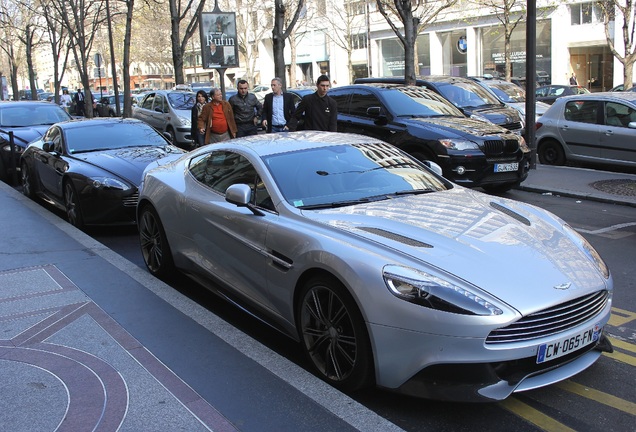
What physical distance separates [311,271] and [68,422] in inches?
60.3

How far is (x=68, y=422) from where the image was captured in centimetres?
335

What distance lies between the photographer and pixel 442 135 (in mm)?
9750

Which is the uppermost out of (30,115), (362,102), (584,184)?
(30,115)

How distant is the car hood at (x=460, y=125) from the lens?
9.88 metres

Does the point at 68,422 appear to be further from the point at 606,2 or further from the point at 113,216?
the point at 606,2

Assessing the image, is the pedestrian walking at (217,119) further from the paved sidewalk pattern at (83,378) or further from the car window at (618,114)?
the car window at (618,114)

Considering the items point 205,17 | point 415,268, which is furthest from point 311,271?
point 205,17

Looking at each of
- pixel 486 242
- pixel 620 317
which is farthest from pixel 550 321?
→ pixel 620 317

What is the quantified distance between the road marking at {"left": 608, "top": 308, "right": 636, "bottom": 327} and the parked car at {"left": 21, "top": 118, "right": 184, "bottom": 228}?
18.6 ft

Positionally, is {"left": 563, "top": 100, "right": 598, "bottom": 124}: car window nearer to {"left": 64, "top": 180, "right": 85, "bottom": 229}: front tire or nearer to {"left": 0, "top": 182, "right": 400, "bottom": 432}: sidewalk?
{"left": 64, "top": 180, "right": 85, "bottom": 229}: front tire

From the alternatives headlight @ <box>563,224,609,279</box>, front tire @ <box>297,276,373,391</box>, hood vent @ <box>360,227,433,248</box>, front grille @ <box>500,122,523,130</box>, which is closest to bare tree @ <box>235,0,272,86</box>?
front grille @ <box>500,122,523,130</box>

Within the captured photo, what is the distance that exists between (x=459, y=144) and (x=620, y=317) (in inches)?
199

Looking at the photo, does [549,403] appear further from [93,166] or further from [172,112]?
[172,112]

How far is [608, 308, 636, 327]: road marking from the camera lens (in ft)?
15.6
